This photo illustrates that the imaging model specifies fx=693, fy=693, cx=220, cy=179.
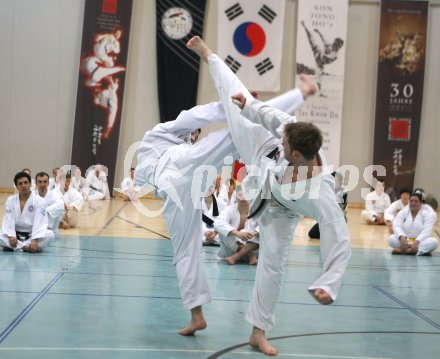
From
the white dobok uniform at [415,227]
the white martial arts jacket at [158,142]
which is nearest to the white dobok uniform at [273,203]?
the white martial arts jacket at [158,142]

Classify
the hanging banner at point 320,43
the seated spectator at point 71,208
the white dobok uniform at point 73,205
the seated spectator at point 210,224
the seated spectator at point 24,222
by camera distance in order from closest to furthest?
the seated spectator at point 24,222
the seated spectator at point 210,224
the seated spectator at point 71,208
the white dobok uniform at point 73,205
the hanging banner at point 320,43

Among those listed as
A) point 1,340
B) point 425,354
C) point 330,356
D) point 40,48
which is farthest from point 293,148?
point 40,48

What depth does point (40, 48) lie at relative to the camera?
16625 mm

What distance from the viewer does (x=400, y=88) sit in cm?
1666

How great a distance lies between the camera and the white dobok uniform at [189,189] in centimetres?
443

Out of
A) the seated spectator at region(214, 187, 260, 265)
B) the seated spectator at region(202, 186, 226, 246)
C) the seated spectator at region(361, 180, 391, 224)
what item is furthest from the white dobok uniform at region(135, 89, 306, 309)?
the seated spectator at region(361, 180, 391, 224)

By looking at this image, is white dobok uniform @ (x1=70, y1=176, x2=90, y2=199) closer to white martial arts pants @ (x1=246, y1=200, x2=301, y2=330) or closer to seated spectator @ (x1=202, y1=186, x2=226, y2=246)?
seated spectator @ (x1=202, y1=186, x2=226, y2=246)

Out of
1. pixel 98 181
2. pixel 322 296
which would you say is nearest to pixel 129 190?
pixel 98 181

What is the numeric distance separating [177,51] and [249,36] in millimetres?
1733

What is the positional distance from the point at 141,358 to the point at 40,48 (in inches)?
553

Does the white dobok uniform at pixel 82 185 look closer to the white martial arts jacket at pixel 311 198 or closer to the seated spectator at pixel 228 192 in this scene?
the seated spectator at pixel 228 192

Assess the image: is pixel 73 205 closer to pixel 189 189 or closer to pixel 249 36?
pixel 189 189

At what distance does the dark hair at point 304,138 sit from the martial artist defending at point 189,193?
58cm

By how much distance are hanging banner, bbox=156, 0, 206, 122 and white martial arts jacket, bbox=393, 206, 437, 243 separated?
27.1 ft
